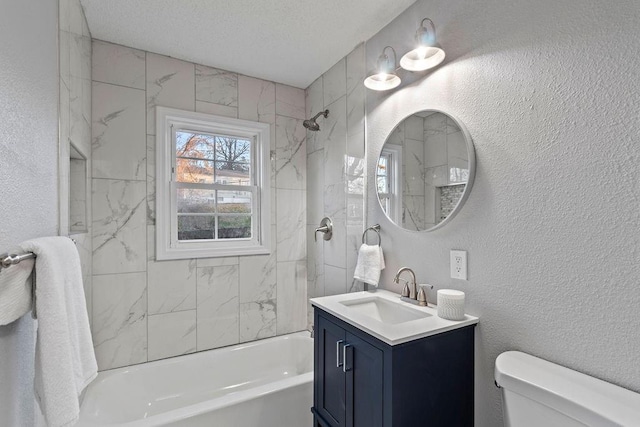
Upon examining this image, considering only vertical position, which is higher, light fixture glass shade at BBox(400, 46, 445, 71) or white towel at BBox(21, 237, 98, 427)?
light fixture glass shade at BBox(400, 46, 445, 71)

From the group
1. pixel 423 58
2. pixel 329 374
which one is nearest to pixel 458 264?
pixel 329 374

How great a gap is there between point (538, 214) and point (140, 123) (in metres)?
2.42

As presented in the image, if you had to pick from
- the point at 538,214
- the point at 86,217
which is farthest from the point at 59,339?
the point at 538,214

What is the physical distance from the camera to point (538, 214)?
1.15m

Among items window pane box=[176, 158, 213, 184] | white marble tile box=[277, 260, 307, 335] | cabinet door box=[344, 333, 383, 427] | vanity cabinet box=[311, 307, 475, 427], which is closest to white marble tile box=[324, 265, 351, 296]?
white marble tile box=[277, 260, 307, 335]

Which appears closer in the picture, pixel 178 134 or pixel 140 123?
pixel 140 123

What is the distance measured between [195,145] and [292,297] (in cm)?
152

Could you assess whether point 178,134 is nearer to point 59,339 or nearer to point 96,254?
point 96,254

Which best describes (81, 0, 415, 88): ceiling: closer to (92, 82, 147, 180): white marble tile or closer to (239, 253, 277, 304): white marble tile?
(92, 82, 147, 180): white marble tile

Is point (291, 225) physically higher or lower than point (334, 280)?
higher

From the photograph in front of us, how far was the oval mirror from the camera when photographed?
143 cm

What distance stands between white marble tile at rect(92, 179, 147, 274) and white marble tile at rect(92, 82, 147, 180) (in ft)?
0.28

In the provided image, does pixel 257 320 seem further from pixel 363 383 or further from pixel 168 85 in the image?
pixel 168 85

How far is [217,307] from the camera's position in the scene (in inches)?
96.0
